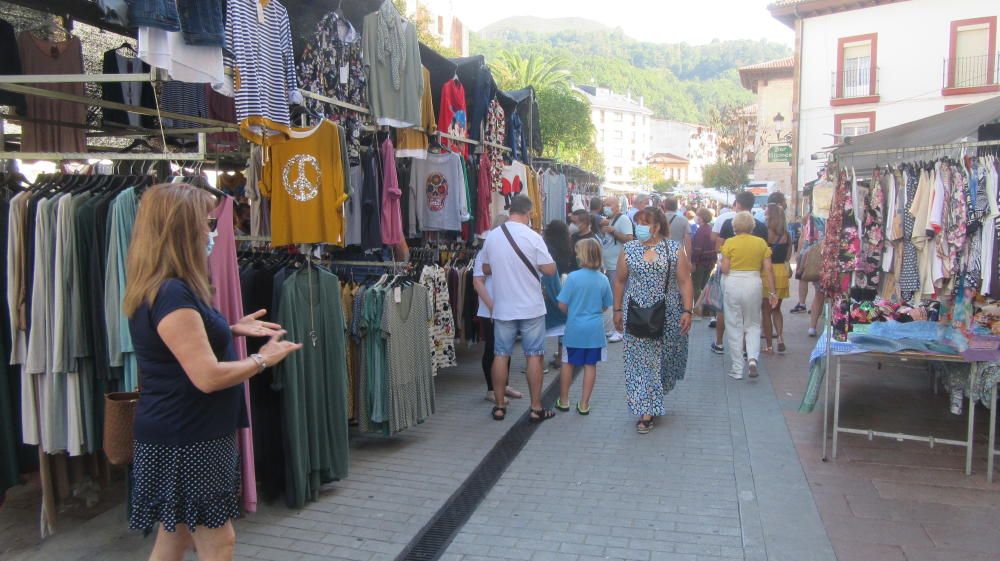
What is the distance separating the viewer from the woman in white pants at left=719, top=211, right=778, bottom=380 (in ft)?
25.4

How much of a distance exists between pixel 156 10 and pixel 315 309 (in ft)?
6.31

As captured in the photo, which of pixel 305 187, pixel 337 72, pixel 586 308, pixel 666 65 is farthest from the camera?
pixel 666 65

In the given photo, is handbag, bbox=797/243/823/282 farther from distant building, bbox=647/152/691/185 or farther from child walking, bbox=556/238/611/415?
distant building, bbox=647/152/691/185

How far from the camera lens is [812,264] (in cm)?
984

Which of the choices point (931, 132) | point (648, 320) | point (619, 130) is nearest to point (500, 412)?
point (648, 320)

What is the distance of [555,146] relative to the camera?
29297mm

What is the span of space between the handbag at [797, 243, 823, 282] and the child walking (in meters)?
4.56

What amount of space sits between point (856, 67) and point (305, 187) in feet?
93.1

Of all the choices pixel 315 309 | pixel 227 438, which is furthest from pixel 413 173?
pixel 227 438

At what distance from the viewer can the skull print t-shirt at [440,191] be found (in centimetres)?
744

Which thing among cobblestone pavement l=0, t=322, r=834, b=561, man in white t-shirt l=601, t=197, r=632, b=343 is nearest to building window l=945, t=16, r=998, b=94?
man in white t-shirt l=601, t=197, r=632, b=343

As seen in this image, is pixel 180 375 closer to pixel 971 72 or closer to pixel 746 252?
pixel 746 252

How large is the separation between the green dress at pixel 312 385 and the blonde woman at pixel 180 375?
63.4 inches

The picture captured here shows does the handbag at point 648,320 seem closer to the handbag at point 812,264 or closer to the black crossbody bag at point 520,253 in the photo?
the black crossbody bag at point 520,253
